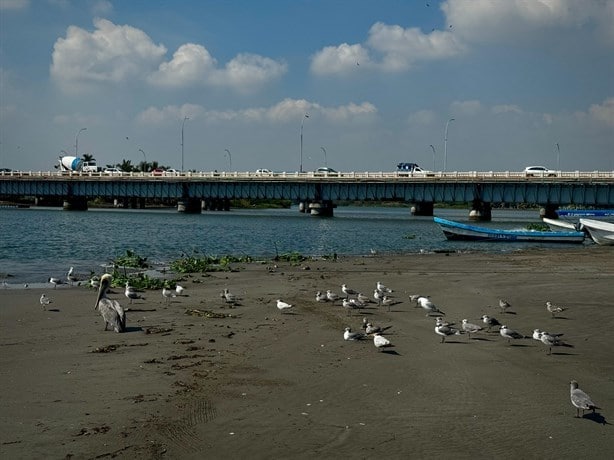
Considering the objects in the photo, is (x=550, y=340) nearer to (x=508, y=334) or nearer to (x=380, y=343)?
(x=508, y=334)

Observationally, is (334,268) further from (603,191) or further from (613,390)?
(603,191)

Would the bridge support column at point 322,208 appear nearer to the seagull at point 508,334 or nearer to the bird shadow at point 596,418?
the seagull at point 508,334

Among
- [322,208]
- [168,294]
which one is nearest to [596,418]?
[168,294]

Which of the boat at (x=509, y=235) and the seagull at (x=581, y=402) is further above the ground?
the seagull at (x=581, y=402)

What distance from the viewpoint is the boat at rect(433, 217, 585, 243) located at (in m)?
51.5

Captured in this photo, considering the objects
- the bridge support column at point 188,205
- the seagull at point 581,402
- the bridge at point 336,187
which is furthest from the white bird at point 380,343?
the bridge support column at point 188,205

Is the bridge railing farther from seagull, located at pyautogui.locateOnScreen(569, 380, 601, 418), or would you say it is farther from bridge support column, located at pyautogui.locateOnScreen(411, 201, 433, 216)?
seagull, located at pyautogui.locateOnScreen(569, 380, 601, 418)

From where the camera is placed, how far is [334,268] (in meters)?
30.5

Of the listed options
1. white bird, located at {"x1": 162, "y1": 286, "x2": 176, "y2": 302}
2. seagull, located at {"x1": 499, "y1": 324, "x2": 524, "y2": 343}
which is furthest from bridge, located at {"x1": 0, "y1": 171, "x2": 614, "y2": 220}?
seagull, located at {"x1": 499, "y1": 324, "x2": 524, "y2": 343}

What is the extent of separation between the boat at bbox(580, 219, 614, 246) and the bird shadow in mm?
44375

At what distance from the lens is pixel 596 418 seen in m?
9.12

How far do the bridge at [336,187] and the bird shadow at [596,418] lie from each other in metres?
81.5

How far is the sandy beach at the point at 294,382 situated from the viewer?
8070 mm

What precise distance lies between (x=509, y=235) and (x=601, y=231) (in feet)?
21.1
